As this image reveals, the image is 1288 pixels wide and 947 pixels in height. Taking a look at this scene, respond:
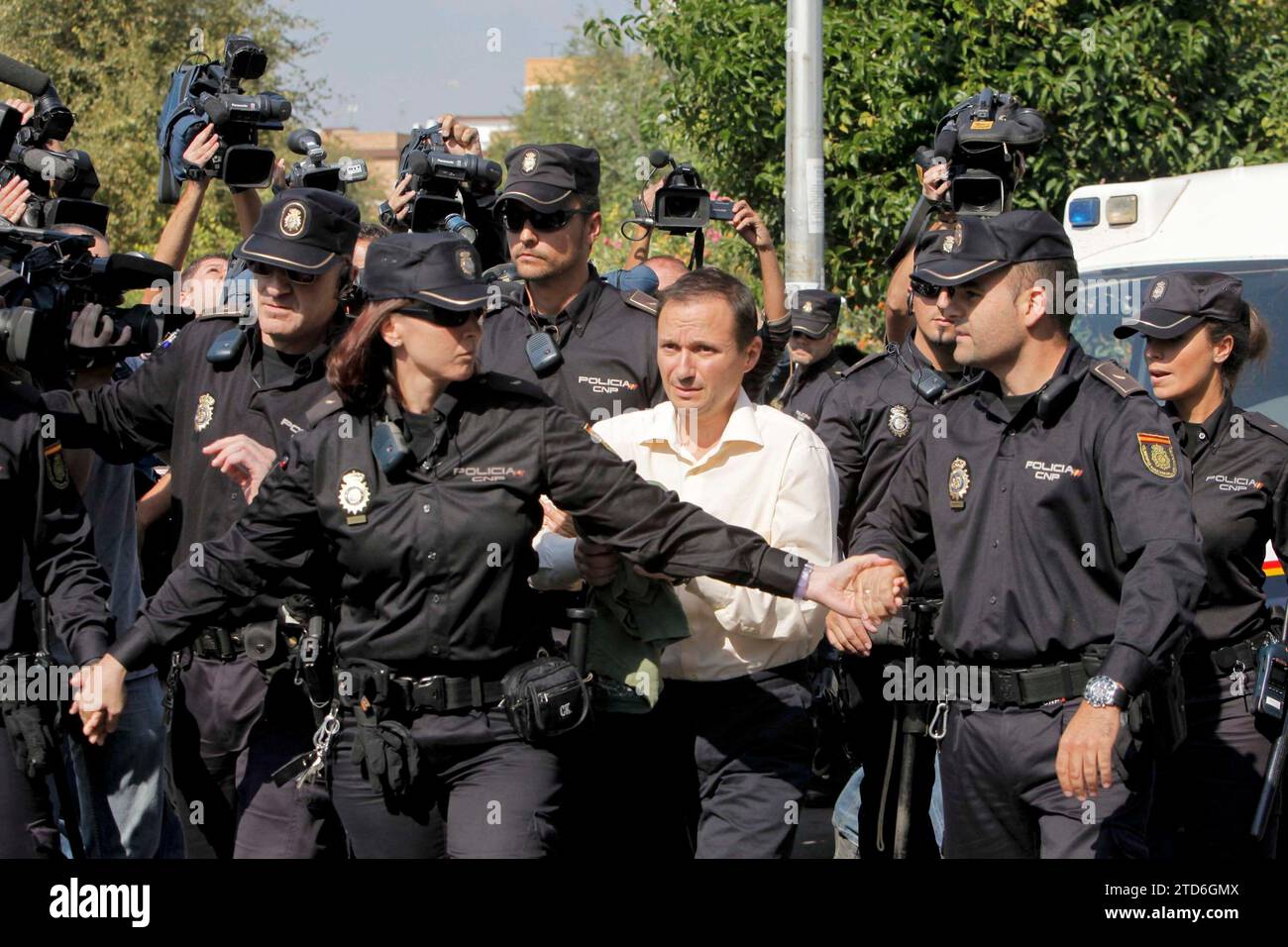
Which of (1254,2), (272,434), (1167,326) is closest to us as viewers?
(272,434)

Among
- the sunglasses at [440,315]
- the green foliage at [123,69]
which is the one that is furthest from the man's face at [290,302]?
the green foliage at [123,69]


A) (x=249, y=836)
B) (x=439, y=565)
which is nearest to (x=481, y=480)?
(x=439, y=565)

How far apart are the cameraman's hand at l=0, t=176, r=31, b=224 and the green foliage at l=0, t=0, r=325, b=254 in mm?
13588

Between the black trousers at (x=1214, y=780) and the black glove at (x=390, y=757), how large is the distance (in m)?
2.66

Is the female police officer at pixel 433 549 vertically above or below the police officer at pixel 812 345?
below

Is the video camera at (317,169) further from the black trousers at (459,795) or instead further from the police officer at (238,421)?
the black trousers at (459,795)

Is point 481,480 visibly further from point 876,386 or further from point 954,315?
point 876,386

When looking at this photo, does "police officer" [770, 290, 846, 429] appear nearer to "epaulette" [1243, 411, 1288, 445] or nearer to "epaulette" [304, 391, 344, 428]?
"epaulette" [1243, 411, 1288, 445]

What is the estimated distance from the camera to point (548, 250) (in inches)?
244

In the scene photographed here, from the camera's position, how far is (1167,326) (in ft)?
20.1

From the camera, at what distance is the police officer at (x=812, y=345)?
838 cm

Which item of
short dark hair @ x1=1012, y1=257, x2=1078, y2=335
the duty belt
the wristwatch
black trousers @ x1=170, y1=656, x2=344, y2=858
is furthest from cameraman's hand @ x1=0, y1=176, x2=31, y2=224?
the wristwatch

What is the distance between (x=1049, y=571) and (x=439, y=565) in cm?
164

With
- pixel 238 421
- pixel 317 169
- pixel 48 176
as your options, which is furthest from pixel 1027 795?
pixel 48 176
